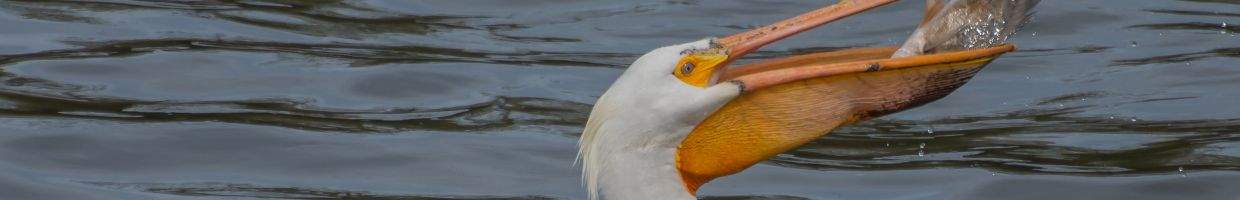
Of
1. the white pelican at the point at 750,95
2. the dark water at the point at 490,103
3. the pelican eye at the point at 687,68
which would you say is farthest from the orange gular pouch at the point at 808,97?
the dark water at the point at 490,103

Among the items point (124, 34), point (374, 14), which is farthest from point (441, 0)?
point (124, 34)

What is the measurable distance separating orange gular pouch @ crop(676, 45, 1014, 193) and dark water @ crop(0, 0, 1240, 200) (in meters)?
2.30

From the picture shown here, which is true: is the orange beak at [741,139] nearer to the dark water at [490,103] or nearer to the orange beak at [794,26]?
the orange beak at [794,26]

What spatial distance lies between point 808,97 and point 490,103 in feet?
14.1

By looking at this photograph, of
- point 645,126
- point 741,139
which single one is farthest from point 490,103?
point 645,126

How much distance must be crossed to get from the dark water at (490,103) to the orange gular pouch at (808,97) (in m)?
2.30

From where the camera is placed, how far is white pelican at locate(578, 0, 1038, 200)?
4.64m

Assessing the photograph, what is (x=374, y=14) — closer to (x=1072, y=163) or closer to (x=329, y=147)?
(x=329, y=147)

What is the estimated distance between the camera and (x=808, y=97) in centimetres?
471

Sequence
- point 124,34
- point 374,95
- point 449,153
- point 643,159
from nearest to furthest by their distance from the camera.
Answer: point 643,159 → point 449,153 → point 374,95 → point 124,34

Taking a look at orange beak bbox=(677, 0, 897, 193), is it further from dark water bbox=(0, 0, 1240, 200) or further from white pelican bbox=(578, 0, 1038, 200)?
dark water bbox=(0, 0, 1240, 200)

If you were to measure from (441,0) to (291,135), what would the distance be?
10.9 ft

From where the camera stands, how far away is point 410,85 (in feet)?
30.3

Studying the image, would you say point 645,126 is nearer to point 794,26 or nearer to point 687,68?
point 687,68
